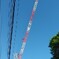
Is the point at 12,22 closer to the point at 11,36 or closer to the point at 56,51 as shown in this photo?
the point at 11,36

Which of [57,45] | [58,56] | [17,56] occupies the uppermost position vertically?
[57,45]

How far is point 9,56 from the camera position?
81.8ft

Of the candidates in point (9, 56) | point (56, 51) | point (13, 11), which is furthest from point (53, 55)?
point (13, 11)

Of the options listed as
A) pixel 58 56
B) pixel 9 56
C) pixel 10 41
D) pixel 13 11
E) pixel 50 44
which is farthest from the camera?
pixel 50 44

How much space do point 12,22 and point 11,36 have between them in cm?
197

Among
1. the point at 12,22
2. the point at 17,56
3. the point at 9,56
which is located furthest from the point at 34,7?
the point at 9,56

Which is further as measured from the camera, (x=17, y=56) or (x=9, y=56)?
(x=9, y=56)

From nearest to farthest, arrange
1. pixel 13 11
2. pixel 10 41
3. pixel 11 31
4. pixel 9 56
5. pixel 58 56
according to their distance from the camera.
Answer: pixel 13 11 < pixel 11 31 < pixel 10 41 < pixel 9 56 < pixel 58 56

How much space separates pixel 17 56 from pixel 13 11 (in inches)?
143

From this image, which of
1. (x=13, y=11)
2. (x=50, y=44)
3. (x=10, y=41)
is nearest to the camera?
(x=13, y=11)

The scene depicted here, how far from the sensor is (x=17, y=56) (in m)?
20.5

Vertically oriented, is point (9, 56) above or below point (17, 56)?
above

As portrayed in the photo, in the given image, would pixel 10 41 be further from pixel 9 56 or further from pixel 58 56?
pixel 58 56

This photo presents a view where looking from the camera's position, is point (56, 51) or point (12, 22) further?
point (56, 51)
